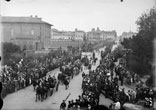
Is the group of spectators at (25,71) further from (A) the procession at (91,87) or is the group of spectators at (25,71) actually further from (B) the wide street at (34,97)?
(B) the wide street at (34,97)

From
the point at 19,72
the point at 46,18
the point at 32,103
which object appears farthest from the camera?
the point at 19,72

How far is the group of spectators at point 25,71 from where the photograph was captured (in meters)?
9.76

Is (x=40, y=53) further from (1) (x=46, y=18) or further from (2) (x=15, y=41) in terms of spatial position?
(1) (x=46, y=18)

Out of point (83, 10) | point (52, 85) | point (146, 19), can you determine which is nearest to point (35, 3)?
point (83, 10)

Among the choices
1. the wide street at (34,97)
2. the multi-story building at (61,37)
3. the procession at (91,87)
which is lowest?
the wide street at (34,97)

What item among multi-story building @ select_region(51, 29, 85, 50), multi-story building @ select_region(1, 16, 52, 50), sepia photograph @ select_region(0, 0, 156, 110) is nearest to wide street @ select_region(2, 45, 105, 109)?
sepia photograph @ select_region(0, 0, 156, 110)

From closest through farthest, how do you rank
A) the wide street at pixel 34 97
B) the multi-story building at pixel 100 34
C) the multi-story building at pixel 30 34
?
the wide street at pixel 34 97 → the multi-story building at pixel 100 34 → the multi-story building at pixel 30 34

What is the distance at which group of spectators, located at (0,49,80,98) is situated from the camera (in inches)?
384

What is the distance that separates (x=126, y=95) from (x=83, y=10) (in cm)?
327

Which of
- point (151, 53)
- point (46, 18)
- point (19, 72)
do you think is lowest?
point (19, 72)

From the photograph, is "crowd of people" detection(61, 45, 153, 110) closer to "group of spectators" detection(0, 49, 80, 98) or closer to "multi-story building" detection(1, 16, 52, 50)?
"group of spectators" detection(0, 49, 80, 98)

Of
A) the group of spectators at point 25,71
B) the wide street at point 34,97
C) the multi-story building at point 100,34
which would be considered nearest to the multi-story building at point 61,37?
the multi-story building at point 100,34

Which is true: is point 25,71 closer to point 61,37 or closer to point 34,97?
point 34,97

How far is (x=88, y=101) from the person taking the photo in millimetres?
7352
